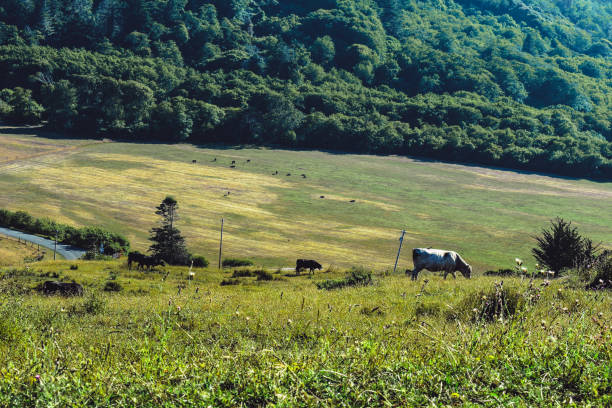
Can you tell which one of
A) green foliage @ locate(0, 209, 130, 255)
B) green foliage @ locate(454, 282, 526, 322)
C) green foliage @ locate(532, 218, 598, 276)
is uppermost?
green foliage @ locate(454, 282, 526, 322)

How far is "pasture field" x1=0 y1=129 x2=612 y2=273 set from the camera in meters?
68.6

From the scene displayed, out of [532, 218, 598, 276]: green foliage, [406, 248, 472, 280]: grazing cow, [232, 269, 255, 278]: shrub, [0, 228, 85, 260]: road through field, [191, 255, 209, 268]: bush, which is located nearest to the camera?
[532, 218, 598, 276]: green foliage

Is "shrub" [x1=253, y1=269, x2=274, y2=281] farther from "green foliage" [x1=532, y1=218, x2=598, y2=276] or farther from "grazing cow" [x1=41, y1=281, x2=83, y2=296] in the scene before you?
"green foliage" [x1=532, y1=218, x2=598, y2=276]

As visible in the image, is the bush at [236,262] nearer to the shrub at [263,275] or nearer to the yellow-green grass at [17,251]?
the shrub at [263,275]

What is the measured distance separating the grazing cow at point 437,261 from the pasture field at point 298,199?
88.5ft

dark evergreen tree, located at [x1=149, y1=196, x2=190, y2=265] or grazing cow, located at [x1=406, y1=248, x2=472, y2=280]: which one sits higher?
grazing cow, located at [x1=406, y1=248, x2=472, y2=280]

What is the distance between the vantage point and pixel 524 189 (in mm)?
122125

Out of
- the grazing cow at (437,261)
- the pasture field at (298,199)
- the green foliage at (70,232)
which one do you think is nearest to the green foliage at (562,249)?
the grazing cow at (437,261)

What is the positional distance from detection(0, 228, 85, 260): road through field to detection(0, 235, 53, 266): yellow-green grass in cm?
153

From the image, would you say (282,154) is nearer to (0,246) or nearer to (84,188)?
(84,188)

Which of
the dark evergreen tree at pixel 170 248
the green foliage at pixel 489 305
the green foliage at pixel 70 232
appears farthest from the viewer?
the green foliage at pixel 70 232

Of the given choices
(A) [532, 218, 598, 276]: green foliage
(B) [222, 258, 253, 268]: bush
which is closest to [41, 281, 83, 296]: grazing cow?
(A) [532, 218, 598, 276]: green foliage

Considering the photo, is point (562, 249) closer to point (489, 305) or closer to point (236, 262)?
point (489, 305)

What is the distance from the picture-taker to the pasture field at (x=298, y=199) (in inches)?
2699
